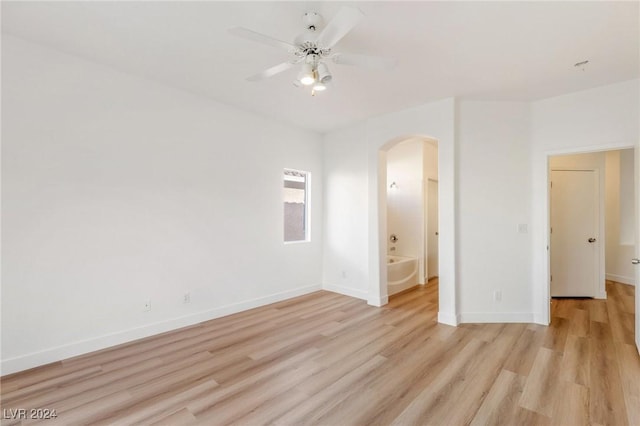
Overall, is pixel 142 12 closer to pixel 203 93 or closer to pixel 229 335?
pixel 203 93

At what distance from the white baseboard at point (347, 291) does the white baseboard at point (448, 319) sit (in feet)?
4.03

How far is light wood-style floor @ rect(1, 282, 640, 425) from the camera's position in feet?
6.63

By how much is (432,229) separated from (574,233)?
231 cm

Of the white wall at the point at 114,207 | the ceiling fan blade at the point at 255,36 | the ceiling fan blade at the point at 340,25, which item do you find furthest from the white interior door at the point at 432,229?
the ceiling fan blade at the point at 255,36

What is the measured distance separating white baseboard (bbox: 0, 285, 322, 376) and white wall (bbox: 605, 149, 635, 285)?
21.8ft

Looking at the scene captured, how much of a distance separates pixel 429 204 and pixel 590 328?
318 cm

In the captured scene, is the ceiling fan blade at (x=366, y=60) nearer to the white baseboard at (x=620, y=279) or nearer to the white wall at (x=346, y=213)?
the white wall at (x=346, y=213)

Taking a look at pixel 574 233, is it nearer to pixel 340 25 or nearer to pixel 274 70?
pixel 340 25

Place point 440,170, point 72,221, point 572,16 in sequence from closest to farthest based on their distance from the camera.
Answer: point 572,16, point 72,221, point 440,170

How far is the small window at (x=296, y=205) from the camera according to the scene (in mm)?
4910

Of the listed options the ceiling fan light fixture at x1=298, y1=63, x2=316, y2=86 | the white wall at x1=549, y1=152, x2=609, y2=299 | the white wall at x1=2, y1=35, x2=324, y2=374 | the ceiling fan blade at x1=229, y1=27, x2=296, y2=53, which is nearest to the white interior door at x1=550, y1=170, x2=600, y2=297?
the white wall at x1=549, y1=152, x2=609, y2=299

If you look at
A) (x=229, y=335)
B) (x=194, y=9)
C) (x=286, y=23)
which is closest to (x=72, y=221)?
(x=229, y=335)

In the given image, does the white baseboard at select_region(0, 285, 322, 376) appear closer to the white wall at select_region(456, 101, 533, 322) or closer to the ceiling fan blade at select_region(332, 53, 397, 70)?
the white wall at select_region(456, 101, 533, 322)

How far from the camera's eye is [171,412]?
6.69 feet
